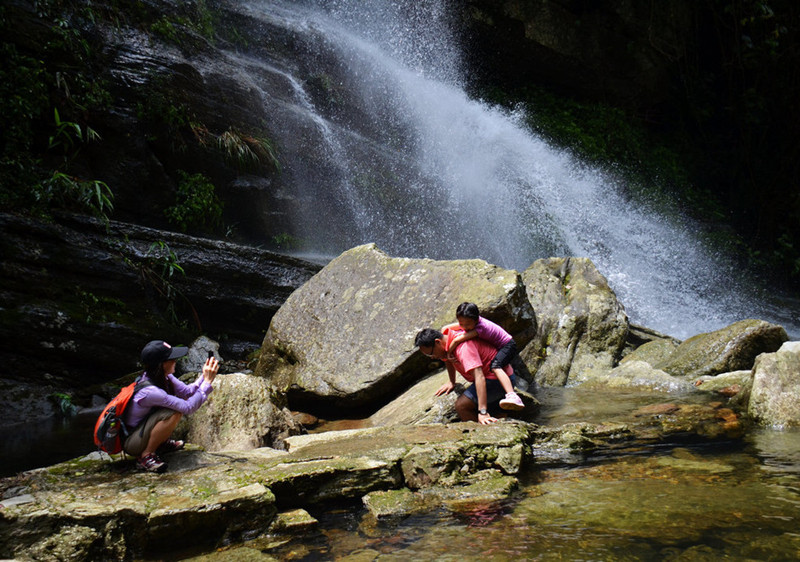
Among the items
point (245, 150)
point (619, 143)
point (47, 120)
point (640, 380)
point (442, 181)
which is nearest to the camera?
point (640, 380)

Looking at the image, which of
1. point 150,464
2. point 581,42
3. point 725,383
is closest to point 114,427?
point 150,464

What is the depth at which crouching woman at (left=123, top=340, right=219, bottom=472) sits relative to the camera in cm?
338

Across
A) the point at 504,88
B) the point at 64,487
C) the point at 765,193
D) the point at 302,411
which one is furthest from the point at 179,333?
the point at 765,193

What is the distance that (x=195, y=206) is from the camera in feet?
32.2

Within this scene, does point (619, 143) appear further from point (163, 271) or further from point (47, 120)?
point (47, 120)

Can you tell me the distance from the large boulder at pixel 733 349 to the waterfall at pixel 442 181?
4144 millimetres

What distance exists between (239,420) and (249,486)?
1.64 m

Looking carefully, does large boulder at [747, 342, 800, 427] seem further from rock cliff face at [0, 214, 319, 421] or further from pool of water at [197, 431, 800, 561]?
rock cliff face at [0, 214, 319, 421]

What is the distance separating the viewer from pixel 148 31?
1066 centimetres

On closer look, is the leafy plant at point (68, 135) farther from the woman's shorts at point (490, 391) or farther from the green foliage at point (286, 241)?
the woman's shorts at point (490, 391)

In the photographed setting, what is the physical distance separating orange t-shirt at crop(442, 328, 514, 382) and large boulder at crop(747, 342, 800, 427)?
2178 millimetres

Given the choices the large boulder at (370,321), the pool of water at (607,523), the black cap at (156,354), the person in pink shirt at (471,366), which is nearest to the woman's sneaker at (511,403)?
the person in pink shirt at (471,366)

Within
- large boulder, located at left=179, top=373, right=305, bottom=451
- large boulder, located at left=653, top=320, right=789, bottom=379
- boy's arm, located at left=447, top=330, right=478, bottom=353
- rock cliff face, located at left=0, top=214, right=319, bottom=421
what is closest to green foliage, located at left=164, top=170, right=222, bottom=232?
rock cliff face, located at left=0, top=214, right=319, bottom=421

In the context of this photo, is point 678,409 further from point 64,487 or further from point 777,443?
point 64,487
